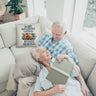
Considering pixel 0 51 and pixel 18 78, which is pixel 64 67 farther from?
pixel 0 51

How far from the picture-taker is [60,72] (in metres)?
0.91

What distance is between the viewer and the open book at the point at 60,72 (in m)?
0.91

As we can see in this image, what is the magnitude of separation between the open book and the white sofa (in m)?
0.30

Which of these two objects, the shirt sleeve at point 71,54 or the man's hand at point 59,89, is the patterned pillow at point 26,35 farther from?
the man's hand at point 59,89

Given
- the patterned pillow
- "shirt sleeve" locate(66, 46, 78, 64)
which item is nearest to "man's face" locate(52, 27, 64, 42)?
"shirt sleeve" locate(66, 46, 78, 64)

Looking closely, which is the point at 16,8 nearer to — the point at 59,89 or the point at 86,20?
the point at 86,20

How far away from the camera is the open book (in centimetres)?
91

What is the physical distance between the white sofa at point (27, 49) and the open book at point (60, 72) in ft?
0.97

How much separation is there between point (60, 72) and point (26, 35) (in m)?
1.15

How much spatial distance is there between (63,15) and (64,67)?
1259 millimetres

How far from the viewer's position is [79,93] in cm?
103

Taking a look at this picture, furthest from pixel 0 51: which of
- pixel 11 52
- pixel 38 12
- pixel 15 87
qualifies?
pixel 38 12

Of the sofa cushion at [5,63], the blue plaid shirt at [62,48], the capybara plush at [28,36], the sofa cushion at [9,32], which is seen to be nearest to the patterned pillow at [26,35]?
the capybara plush at [28,36]

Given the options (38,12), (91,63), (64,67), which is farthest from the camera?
(38,12)
